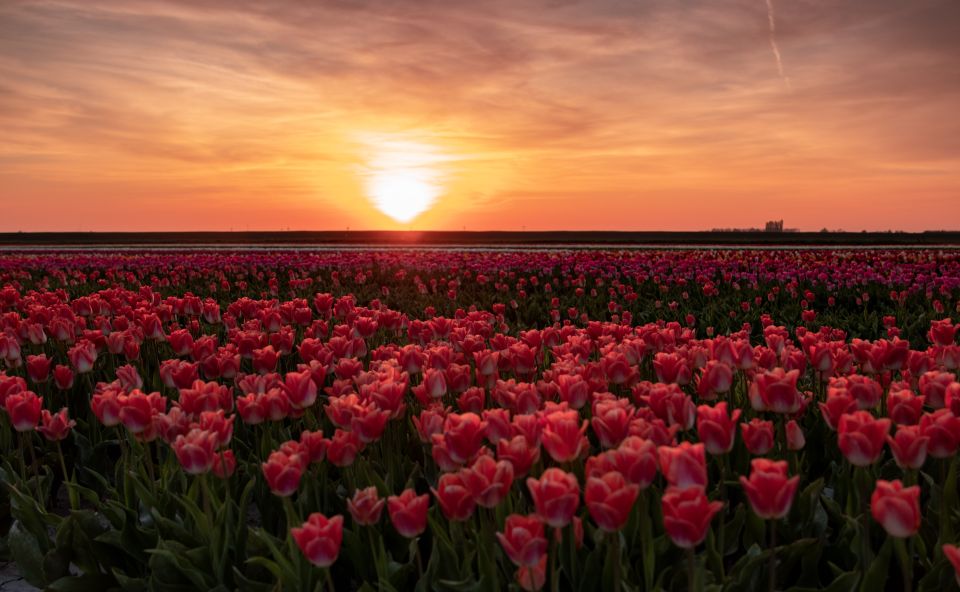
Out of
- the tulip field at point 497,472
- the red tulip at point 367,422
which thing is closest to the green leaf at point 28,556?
the tulip field at point 497,472

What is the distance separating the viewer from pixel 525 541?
2.20 metres

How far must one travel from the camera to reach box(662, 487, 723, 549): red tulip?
7.00 feet

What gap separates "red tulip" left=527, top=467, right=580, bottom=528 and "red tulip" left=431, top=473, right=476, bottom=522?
290 millimetres

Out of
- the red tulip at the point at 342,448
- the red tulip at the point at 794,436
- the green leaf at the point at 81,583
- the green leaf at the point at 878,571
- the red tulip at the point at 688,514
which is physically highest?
the red tulip at the point at 688,514

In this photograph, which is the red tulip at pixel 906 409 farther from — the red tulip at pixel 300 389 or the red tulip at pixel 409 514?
the red tulip at pixel 300 389

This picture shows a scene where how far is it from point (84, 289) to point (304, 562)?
39.6 ft

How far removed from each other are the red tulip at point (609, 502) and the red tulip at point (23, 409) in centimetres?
307

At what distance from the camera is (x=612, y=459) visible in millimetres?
2455

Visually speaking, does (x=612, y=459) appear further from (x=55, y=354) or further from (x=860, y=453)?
(x=55, y=354)

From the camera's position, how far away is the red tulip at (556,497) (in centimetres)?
225

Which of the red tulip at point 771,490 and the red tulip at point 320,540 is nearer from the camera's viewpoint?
the red tulip at point 771,490

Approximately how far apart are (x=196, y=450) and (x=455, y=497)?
3.78ft

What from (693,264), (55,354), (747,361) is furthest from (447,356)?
(693,264)

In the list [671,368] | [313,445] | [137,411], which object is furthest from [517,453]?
[137,411]
